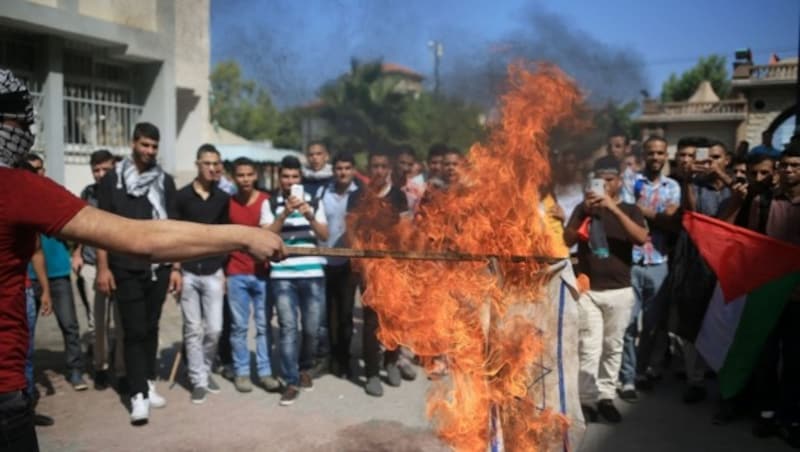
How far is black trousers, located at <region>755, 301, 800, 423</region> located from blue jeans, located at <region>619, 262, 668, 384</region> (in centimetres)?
103

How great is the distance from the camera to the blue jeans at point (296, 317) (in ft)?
19.0

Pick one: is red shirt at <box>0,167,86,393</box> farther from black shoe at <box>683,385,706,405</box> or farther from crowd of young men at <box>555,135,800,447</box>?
black shoe at <box>683,385,706,405</box>

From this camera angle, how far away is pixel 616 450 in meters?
4.54

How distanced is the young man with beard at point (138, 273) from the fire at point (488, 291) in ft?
7.31

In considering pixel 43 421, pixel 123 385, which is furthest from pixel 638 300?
pixel 43 421

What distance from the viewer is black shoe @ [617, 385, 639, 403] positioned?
5.64 m

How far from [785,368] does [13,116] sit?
5.39m

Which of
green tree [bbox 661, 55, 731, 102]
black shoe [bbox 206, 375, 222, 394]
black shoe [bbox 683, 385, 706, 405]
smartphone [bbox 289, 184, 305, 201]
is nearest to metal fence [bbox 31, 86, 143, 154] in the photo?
black shoe [bbox 206, 375, 222, 394]

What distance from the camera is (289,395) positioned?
18.3 feet

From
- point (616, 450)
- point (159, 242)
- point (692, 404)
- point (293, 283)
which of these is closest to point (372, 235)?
point (293, 283)

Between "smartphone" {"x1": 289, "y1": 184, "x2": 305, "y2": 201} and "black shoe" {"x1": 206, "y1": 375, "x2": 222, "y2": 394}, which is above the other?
"smartphone" {"x1": 289, "y1": 184, "x2": 305, "y2": 201}

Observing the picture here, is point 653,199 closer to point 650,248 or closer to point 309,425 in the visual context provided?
point 650,248

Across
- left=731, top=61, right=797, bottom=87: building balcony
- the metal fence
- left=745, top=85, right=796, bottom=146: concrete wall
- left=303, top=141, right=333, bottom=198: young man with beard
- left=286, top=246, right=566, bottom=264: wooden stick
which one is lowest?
left=286, top=246, right=566, bottom=264: wooden stick

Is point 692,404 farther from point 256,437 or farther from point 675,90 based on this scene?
point 675,90
